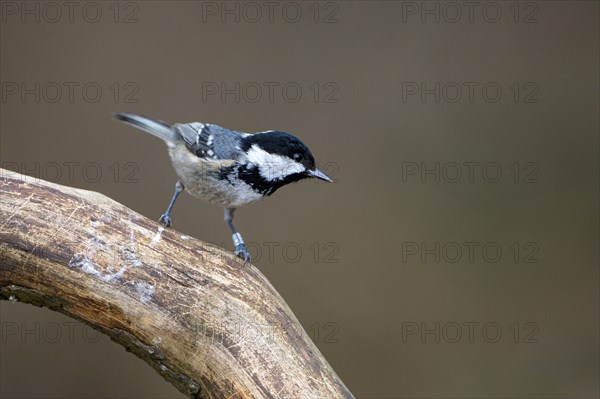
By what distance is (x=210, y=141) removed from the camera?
2643 millimetres

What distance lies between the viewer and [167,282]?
2074mm

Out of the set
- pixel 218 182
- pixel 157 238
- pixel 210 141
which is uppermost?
pixel 210 141

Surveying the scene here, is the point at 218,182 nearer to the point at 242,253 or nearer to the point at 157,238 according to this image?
the point at 242,253

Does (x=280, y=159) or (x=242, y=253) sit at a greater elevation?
(x=280, y=159)

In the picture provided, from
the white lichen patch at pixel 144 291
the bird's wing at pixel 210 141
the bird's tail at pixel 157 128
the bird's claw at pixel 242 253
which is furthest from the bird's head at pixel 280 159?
the white lichen patch at pixel 144 291

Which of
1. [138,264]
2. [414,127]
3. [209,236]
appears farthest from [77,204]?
[414,127]

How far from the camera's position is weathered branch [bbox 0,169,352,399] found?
1989 mm

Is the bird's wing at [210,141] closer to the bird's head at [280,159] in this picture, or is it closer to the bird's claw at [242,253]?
the bird's head at [280,159]

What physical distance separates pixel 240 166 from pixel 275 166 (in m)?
0.13

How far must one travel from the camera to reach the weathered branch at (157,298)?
6.53 feet

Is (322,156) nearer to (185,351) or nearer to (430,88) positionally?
(430,88)

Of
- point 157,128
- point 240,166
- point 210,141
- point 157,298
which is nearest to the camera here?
point 157,298

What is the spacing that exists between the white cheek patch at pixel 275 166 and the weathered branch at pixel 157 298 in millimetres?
474

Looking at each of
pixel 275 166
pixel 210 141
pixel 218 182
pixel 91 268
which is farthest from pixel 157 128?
pixel 91 268
